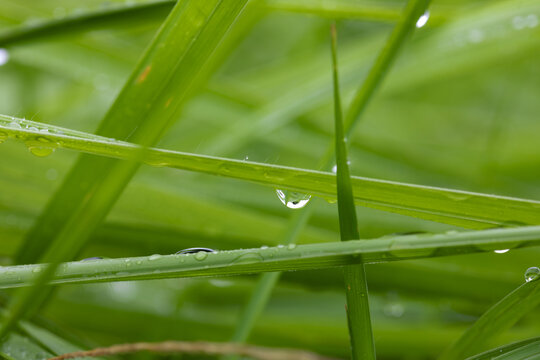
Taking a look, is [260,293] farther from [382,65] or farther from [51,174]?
[51,174]

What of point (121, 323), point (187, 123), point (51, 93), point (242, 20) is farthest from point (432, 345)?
point (51, 93)

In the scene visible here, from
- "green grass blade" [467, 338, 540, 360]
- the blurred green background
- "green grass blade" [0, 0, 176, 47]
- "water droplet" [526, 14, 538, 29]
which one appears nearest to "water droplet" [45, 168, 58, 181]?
the blurred green background

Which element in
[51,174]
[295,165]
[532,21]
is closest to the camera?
[51,174]

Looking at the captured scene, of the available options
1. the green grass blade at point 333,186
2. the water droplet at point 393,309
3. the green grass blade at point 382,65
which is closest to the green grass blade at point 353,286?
the green grass blade at point 333,186

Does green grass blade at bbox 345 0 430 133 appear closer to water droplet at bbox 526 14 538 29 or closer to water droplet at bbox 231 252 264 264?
water droplet at bbox 231 252 264 264

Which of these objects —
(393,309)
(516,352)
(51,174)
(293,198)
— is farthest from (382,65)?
(51,174)

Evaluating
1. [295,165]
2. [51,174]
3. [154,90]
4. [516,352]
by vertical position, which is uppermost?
[295,165]

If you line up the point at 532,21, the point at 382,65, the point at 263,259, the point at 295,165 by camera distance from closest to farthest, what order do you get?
1. the point at 263,259
2. the point at 382,65
3. the point at 532,21
4. the point at 295,165

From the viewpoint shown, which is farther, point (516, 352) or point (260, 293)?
point (260, 293)
